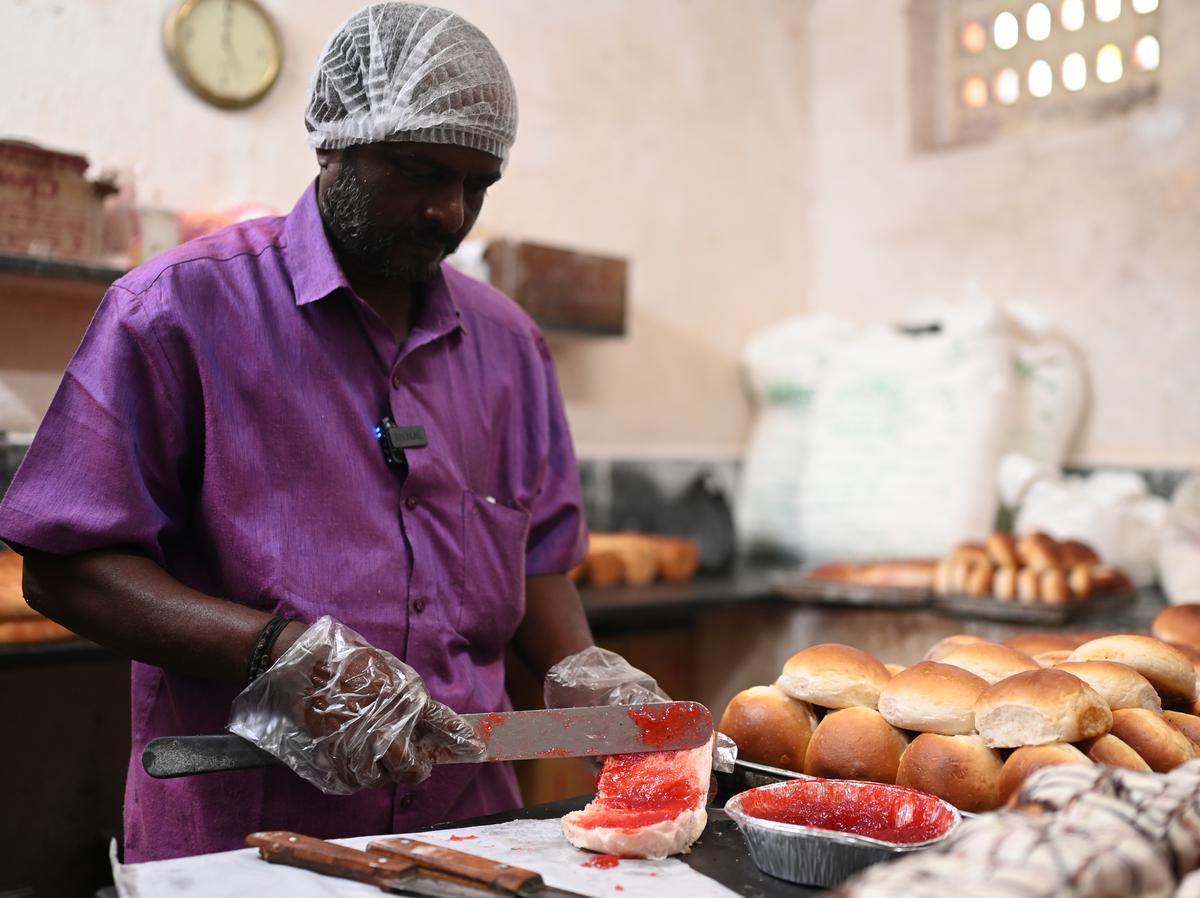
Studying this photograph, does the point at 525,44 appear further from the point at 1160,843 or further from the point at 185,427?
the point at 1160,843

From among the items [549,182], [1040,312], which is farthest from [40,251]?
[1040,312]

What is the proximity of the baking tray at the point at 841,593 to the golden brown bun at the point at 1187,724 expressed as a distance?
7.34 feet

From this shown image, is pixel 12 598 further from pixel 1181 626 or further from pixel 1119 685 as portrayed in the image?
pixel 1181 626

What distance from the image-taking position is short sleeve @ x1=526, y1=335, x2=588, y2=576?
82.2 inches

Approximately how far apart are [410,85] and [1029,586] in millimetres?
2538

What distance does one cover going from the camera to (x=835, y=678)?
154 centimetres

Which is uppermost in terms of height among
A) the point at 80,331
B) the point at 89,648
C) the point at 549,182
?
the point at 549,182

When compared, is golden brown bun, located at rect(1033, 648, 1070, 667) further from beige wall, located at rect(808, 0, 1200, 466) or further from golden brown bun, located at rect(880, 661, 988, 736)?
beige wall, located at rect(808, 0, 1200, 466)

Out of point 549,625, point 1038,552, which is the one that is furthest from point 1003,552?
point 549,625

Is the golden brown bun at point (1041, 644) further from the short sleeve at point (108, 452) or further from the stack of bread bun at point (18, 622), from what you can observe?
the stack of bread bun at point (18, 622)

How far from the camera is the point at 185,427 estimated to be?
5.33 feet

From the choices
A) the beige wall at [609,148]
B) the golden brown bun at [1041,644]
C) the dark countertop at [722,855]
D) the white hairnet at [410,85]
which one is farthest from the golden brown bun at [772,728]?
the beige wall at [609,148]

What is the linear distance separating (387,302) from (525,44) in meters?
2.87

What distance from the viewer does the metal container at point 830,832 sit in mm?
1188
